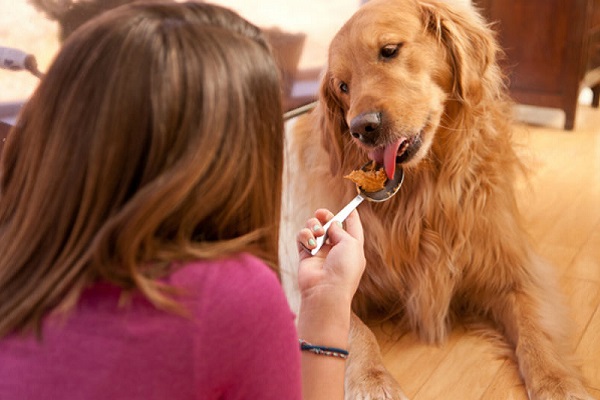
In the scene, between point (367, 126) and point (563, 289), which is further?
point (563, 289)

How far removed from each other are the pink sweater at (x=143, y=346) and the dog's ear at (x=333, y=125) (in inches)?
41.5

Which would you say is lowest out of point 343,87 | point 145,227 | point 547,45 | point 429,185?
point 547,45

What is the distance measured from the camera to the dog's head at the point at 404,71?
171cm

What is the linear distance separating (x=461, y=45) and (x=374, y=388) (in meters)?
0.81

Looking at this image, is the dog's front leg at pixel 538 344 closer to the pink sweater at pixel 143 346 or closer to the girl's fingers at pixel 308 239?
the girl's fingers at pixel 308 239

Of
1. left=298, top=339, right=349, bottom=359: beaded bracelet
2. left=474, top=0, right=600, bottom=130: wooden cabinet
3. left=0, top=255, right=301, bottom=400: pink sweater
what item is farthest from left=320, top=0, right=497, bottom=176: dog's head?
left=474, top=0, right=600, bottom=130: wooden cabinet

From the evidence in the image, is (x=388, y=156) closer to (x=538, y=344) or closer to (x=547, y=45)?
(x=538, y=344)

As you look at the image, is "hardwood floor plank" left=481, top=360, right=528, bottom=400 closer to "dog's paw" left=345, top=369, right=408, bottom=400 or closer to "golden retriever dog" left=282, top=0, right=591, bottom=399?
"golden retriever dog" left=282, top=0, right=591, bottom=399

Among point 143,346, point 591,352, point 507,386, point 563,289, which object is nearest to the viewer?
point 143,346

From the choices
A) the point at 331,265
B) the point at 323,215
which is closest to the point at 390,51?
the point at 323,215

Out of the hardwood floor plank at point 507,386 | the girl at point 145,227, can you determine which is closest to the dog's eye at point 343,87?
the hardwood floor plank at point 507,386

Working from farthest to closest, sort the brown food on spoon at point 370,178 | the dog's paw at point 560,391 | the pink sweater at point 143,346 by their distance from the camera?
the brown food on spoon at point 370,178 < the dog's paw at point 560,391 < the pink sweater at point 143,346

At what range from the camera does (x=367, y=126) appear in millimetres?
1695

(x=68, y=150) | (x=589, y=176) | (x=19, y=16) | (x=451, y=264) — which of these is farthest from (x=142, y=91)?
(x=589, y=176)
